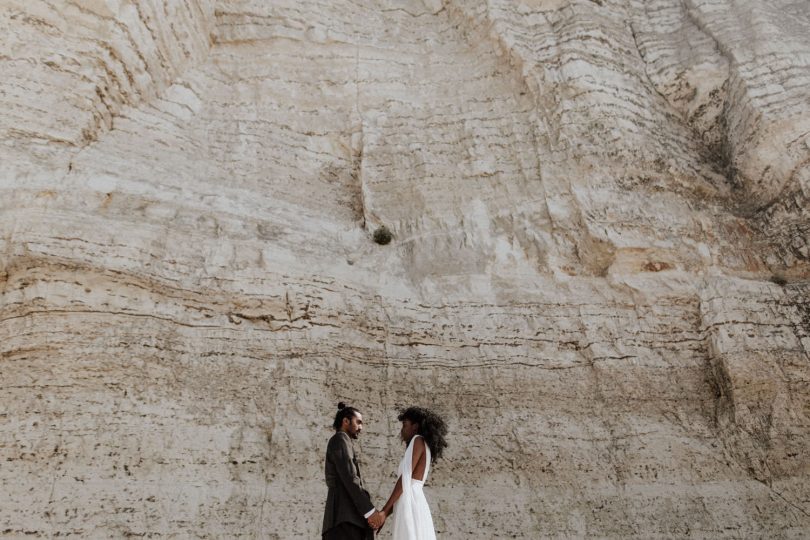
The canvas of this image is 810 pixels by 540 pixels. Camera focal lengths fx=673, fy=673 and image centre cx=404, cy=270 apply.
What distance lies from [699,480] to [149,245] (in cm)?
534

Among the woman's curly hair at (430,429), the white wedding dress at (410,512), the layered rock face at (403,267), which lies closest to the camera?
the white wedding dress at (410,512)

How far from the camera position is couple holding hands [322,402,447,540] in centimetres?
374

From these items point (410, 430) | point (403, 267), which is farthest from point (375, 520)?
point (403, 267)

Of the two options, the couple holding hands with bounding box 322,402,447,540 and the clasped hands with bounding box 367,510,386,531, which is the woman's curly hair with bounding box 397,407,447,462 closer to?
the couple holding hands with bounding box 322,402,447,540

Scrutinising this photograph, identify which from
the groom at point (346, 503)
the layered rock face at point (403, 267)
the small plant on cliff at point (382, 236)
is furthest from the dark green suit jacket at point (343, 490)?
the small plant on cliff at point (382, 236)

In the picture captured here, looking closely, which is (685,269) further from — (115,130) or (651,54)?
(115,130)

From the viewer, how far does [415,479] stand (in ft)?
12.6

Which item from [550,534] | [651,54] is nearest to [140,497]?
[550,534]

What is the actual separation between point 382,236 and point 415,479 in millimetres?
3907

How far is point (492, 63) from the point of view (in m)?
8.95

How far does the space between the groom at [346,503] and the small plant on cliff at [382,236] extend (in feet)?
12.1

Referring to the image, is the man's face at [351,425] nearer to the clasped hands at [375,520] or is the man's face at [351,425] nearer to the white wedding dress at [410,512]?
the white wedding dress at [410,512]

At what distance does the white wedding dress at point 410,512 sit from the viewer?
3686mm

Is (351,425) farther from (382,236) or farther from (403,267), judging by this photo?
(382,236)
